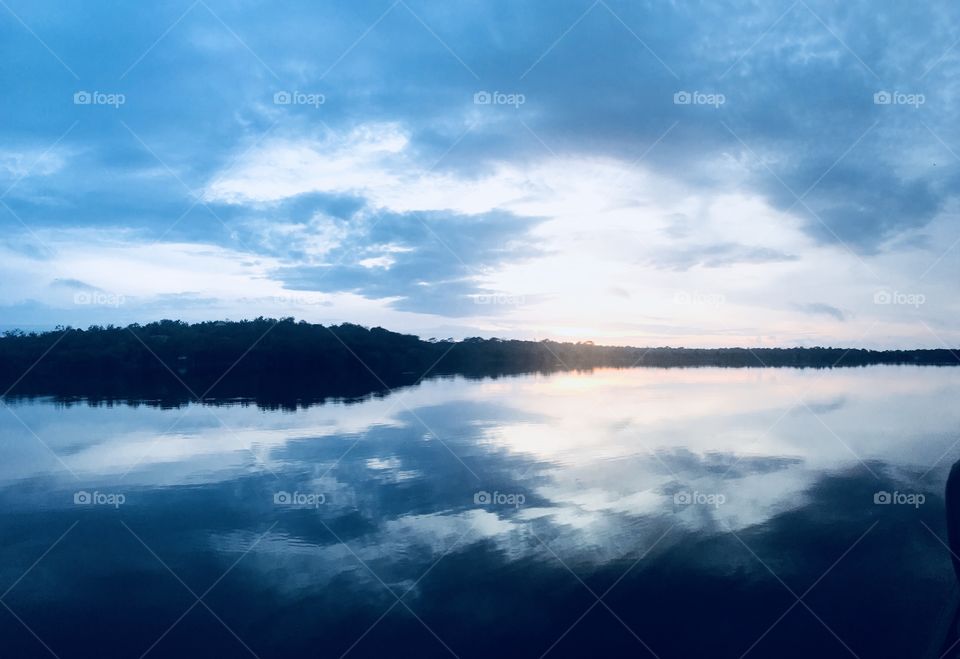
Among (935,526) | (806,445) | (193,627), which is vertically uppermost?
(806,445)

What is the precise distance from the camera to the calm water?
7.33 metres

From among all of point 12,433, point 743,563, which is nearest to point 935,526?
point 743,563

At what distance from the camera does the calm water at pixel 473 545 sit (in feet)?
24.1

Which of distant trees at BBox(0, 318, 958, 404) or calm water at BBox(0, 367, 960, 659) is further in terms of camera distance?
distant trees at BBox(0, 318, 958, 404)

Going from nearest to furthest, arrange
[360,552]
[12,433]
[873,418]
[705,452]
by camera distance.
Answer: [360,552]
[705,452]
[12,433]
[873,418]

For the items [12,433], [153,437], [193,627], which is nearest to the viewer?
[193,627]

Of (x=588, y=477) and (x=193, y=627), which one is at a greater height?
(x=588, y=477)

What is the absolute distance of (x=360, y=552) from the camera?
31.7 ft

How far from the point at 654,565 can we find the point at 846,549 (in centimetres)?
333

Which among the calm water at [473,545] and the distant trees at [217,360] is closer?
the calm water at [473,545]

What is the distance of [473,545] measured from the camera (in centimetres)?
995

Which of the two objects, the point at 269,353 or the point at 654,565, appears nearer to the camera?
the point at 654,565

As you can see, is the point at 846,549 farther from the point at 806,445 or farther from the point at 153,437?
the point at 153,437

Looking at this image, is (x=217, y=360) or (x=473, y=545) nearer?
(x=473, y=545)
